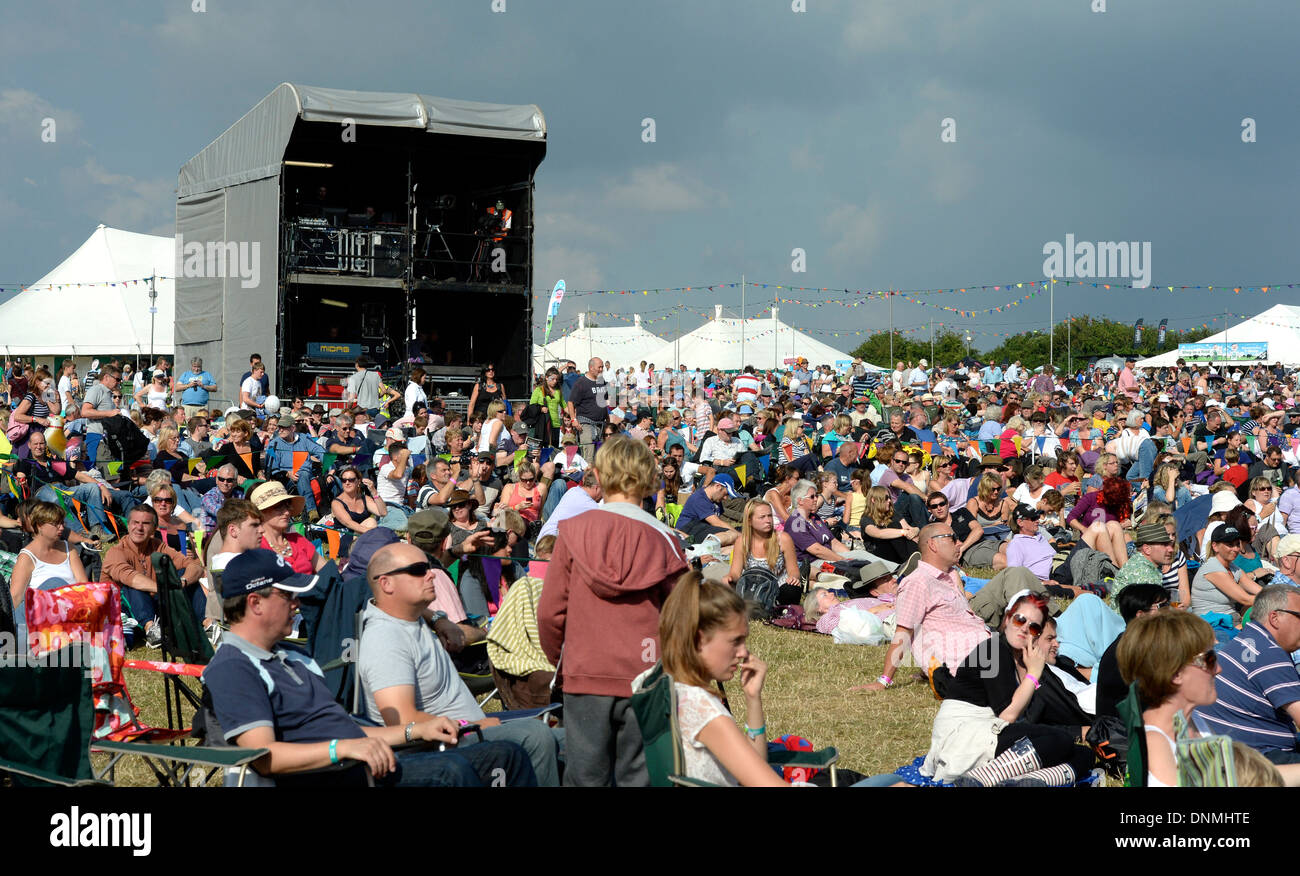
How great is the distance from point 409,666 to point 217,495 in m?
6.17

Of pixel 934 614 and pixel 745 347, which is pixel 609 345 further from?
pixel 934 614

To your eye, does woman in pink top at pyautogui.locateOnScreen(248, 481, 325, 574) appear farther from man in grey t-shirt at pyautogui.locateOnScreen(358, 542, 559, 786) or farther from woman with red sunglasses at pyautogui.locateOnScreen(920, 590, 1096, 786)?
woman with red sunglasses at pyautogui.locateOnScreen(920, 590, 1096, 786)

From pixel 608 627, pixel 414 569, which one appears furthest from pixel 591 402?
pixel 608 627

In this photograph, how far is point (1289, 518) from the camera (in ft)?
36.8

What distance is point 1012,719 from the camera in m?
5.63

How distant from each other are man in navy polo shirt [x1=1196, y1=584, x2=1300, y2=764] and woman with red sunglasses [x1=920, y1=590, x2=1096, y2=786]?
68cm

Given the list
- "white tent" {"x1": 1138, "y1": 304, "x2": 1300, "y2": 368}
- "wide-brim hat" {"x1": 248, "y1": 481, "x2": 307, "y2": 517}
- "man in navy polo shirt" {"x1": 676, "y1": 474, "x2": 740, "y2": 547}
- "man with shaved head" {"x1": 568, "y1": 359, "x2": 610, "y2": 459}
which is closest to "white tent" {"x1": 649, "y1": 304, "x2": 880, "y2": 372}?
"white tent" {"x1": 1138, "y1": 304, "x2": 1300, "y2": 368}

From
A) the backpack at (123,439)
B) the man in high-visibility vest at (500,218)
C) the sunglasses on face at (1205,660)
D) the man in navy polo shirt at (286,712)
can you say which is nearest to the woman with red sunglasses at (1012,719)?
the sunglasses on face at (1205,660)

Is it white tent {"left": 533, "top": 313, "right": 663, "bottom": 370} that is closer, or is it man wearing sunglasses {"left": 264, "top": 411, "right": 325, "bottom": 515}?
man wearing sunglasses {"left": 264, "top": 411, "right": 325, "bottom": 515}

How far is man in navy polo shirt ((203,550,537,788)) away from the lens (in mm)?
3611

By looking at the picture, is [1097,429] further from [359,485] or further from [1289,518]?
[359,485]

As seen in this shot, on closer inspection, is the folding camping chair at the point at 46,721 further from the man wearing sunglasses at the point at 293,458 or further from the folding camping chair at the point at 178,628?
the man wearing sunglasses at the point at 293,458
